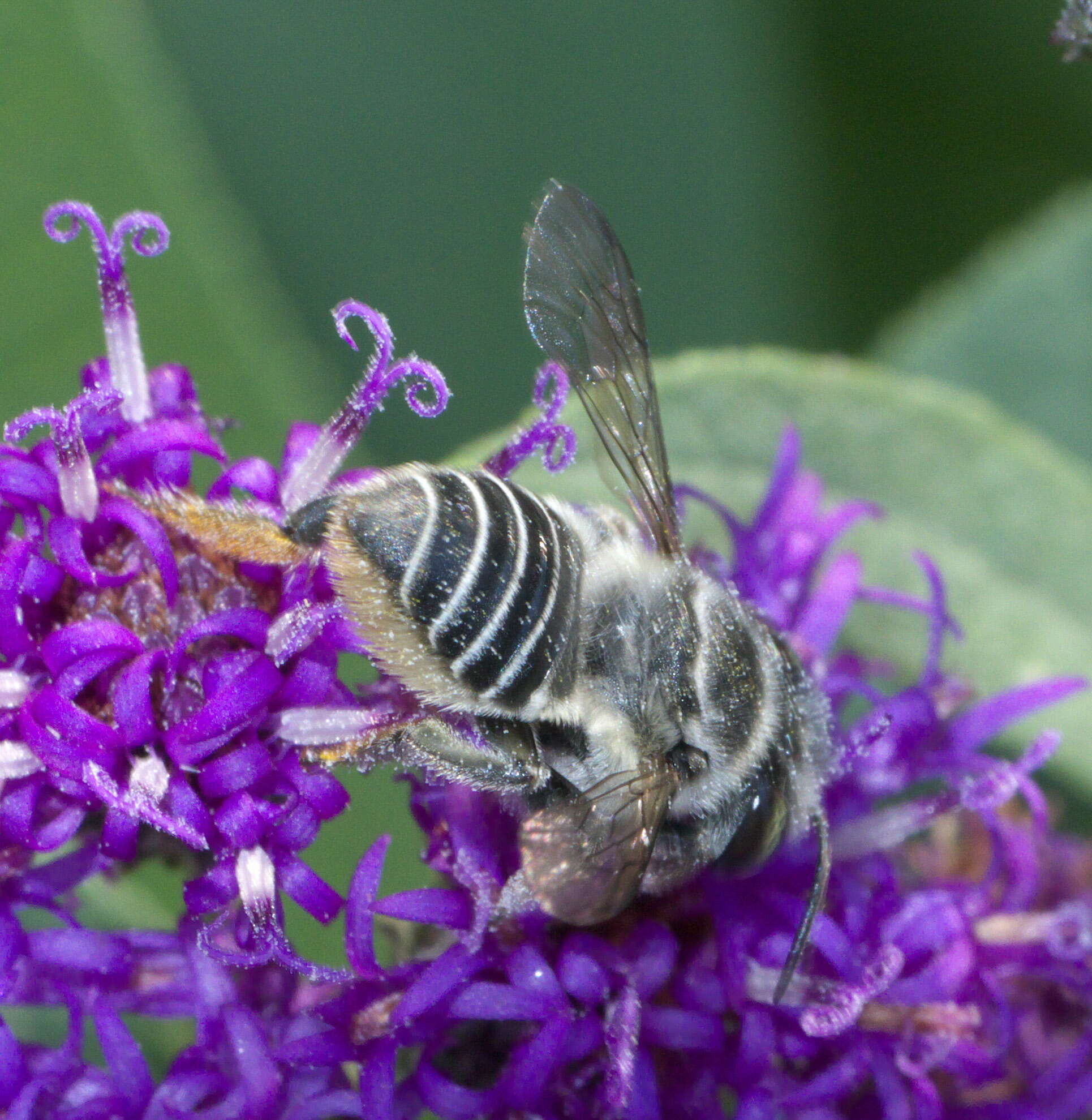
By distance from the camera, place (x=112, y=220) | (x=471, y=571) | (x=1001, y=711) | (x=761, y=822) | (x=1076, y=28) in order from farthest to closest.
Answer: (x=112, y=220) < (x=1001, y=711) < (x=761, y=822) < (x=471, y=571) < (x=1076, y=28)

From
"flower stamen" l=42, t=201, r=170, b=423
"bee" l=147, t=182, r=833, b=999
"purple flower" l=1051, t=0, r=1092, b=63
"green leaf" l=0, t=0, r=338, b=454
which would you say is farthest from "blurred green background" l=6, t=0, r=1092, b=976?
"purple flower" l=1051, t=0, r=1092, b=63

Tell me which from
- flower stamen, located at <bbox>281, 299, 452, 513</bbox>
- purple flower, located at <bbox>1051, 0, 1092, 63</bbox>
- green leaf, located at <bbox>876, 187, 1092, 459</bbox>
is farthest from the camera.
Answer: green leaf, located at <bbox>876, 187, 1092, 459</bbox>

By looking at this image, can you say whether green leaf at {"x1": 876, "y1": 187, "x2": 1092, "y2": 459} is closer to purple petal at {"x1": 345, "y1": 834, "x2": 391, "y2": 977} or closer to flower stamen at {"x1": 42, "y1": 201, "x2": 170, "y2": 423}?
flower stamen at {"x1": 42, "y1": 201, "x2": 170, "y2": 423}

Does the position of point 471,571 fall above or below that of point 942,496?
above

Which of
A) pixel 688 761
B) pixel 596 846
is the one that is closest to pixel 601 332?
pixel 688 761

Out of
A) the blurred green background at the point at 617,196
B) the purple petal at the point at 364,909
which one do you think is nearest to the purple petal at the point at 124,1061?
the purple petal at the point at 364,909

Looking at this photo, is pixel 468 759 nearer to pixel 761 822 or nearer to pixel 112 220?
pixel 761 822
